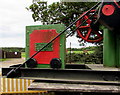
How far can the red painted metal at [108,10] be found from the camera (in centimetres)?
217

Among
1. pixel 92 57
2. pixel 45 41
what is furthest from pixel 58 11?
pixel 45 41

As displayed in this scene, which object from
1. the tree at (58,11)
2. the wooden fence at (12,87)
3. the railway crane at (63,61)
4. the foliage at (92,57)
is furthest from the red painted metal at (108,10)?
the tree at (58,11)

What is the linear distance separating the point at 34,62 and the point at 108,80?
133 cm

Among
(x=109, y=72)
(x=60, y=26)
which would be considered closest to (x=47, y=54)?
(x=60, y=26)

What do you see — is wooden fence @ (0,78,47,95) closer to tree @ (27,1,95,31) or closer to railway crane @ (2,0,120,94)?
railway crane @ (2,0,120,94)

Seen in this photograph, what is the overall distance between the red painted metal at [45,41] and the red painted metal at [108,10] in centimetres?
94

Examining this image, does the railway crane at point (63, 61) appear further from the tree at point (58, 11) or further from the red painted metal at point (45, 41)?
the tree at point (58, 11)

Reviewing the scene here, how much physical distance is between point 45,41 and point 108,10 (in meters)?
1.25

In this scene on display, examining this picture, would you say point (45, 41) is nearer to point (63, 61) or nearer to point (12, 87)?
point (63, 61)

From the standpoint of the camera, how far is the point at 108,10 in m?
2.18

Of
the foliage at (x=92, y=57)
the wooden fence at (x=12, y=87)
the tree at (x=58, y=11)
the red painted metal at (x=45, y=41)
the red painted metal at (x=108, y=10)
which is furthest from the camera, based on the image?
the tree at (x=58, y=11)

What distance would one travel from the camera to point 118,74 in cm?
227

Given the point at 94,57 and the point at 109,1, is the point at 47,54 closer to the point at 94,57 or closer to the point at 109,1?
the point at 109,1

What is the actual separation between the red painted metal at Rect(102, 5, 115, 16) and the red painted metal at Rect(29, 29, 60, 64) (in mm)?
942
